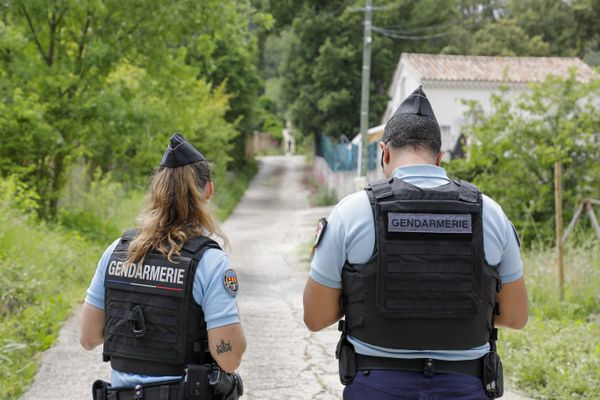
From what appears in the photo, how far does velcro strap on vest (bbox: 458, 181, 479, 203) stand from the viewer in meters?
2.97

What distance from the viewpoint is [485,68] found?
111ft

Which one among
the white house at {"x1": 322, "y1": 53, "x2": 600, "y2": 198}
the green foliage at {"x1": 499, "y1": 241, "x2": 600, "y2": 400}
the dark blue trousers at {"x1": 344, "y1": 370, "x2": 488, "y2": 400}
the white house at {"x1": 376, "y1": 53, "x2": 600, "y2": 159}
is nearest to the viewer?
the dark blue trousers at {"x1": 344, "y1": 370, "x2": 488, "y2": 400}

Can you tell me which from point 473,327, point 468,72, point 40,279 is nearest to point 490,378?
point 473,327

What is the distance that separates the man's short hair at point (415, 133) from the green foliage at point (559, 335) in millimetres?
3383

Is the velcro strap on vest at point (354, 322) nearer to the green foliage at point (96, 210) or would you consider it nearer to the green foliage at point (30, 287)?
the green foliage at point (30, 287)

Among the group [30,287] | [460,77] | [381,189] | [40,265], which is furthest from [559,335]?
[460,77]

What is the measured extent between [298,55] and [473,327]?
127ft

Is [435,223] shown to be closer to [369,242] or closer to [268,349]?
[369,242]

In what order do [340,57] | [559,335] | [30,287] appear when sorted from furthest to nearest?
[340,57] < [30,287] < [559,335]

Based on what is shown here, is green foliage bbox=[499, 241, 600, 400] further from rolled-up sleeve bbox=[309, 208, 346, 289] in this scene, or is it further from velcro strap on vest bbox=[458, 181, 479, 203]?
rolled-up sleeve bbox=[309, 208, 346, 289]

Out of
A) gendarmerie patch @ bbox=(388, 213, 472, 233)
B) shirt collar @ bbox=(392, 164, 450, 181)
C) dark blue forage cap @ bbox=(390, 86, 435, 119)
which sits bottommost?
gendarmerie patch @ bbox=(388, 213, 472, 233)

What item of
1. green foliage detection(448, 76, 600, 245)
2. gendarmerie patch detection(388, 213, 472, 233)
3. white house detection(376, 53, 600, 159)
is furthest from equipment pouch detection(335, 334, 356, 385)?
white house detection(376, 53, 600, 159)

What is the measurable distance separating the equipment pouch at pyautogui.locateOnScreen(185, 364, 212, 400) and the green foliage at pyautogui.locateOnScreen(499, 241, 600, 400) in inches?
141

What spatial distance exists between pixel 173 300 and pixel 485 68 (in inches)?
1279
